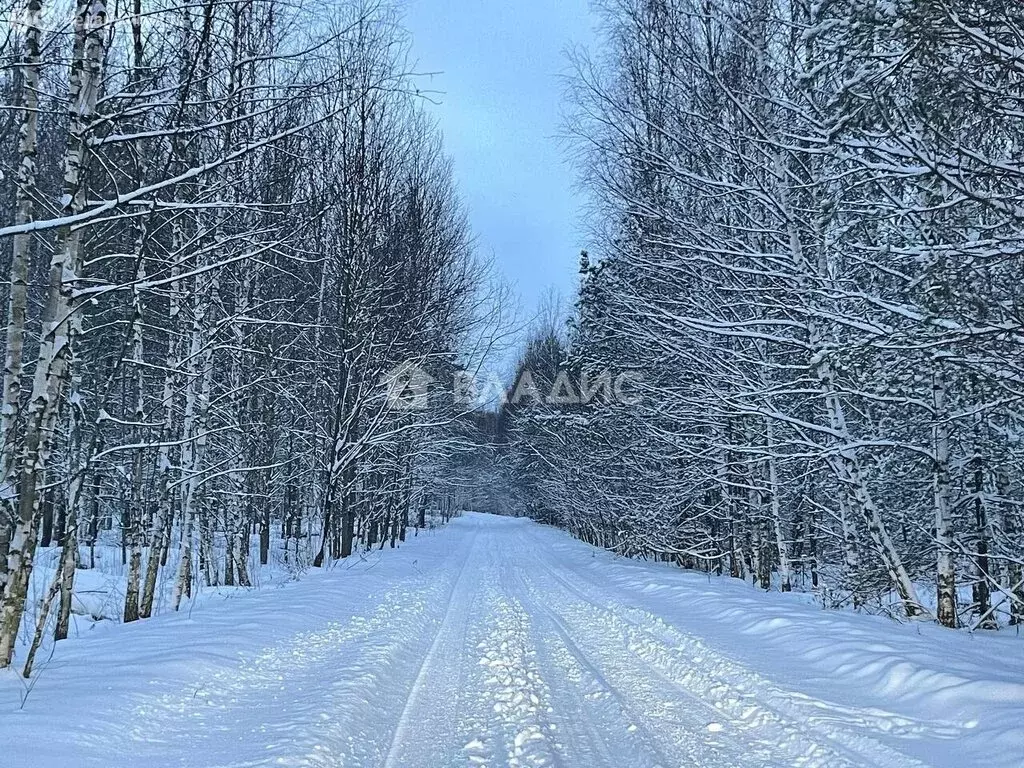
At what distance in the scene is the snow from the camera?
4445mm

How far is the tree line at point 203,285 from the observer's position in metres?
5.59

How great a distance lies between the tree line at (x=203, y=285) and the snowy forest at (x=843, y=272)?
4406 mm

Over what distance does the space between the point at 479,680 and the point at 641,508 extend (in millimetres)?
12962

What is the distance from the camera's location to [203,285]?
12.0m

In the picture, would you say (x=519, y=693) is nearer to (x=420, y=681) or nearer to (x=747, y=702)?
(x=420, y=681)

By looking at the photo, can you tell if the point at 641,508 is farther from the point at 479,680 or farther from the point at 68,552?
the point at 68,552

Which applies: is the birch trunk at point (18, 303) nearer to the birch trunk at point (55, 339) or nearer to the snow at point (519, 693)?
the birch trunk at point (55, 339)

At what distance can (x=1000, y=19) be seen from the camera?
17.5 ft

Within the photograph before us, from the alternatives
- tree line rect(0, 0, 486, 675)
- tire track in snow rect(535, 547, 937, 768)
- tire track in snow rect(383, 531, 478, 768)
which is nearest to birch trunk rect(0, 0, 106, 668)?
tree line rect(0, 0, 486, 675)

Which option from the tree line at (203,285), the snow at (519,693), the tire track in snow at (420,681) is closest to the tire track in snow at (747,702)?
the snow at (519,693)

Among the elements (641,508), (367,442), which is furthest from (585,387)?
(367,442)

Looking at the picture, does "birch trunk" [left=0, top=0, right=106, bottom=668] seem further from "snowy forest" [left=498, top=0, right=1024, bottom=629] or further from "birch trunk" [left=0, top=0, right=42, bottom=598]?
"snowy forest" [left=498, top=0, right=1024, bottom=629]

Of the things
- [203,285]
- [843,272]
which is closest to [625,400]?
[843,272]

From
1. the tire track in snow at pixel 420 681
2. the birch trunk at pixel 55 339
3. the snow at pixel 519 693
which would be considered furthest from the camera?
the birch trunk at pixel 55 339
